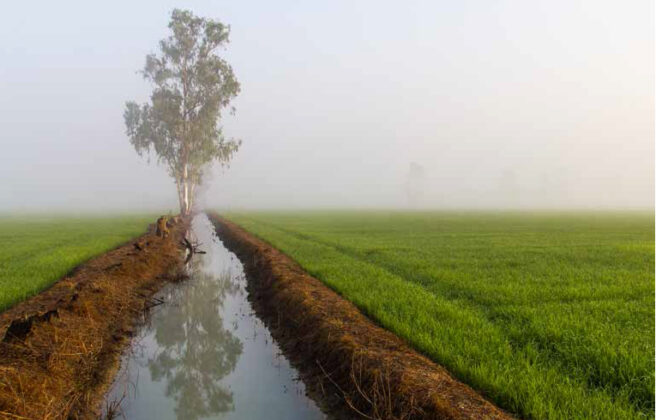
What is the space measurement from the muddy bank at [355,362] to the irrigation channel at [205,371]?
0.38m

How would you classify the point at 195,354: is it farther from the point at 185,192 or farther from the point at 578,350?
the point at 185,192

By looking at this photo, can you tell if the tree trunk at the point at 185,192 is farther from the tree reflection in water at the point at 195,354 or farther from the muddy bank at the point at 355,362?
the muddy bank at the point at 355,362

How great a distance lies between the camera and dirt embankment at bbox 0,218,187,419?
4.64m

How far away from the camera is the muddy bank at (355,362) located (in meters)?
4.38

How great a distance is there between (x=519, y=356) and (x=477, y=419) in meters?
2.01

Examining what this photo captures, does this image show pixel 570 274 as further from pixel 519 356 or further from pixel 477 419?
pixel 477 419

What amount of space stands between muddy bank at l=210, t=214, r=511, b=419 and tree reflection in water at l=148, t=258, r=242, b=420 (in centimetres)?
123

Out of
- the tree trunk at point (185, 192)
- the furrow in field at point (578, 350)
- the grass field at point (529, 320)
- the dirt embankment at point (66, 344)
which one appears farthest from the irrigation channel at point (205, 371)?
the tree trunk at point (185, 192)

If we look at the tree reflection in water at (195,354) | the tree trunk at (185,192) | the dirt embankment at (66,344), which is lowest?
the tree reflection in water at (195,354)

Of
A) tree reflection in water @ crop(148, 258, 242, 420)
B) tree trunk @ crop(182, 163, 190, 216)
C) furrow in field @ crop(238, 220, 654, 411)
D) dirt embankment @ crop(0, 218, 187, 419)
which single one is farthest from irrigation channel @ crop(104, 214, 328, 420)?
tree trunk @ crop(182, 163, 190, 216)

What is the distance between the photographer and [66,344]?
614 centimetres

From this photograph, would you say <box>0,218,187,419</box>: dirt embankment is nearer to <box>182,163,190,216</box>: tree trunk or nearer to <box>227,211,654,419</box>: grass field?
<box>227,211,654,419</box>: grass field

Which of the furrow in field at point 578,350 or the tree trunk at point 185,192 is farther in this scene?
the tree trunk at point 185,192

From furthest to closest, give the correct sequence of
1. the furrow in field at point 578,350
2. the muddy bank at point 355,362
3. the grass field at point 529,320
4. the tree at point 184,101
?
the tree at point 184,101 < the furrow in field at point 578,350 < the grass field at point 529,320 < the muddy bank at point 355,362
